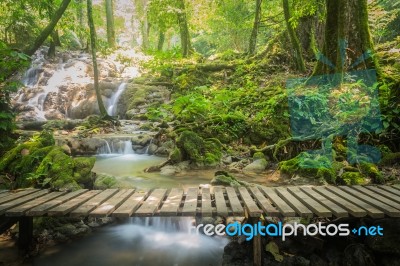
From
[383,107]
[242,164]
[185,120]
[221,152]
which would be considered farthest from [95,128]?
[383,107]

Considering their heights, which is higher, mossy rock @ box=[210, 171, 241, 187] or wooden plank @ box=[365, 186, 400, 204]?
wooden plank @ box=[365, 186, 400, 204]

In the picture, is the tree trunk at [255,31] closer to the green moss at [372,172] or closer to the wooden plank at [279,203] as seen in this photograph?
the green moss at [372,172]

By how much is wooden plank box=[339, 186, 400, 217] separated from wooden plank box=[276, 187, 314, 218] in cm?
86

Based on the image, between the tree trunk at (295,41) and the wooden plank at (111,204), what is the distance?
→ 33.9ft

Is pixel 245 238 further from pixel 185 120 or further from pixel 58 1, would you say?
pixel 58 1

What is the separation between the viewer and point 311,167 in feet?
21.2

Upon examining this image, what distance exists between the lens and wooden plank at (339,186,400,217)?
3387 millimetres

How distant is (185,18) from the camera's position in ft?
64.3

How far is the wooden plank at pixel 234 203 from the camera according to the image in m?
3.66

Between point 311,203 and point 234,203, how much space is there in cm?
101

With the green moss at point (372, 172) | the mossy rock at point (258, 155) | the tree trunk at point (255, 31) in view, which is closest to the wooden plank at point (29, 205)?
the mossy rock at point (258, 155)

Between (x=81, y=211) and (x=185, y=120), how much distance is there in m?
7.77

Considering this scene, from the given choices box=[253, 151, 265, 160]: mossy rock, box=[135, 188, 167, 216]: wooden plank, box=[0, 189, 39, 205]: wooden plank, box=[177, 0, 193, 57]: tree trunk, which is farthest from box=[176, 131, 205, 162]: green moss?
box=[177, 0, 193, 57]: tree trunk

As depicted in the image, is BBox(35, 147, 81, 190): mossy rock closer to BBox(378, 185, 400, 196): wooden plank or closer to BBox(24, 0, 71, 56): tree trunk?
BBox(378, 185, 400, 196): wooden plank
